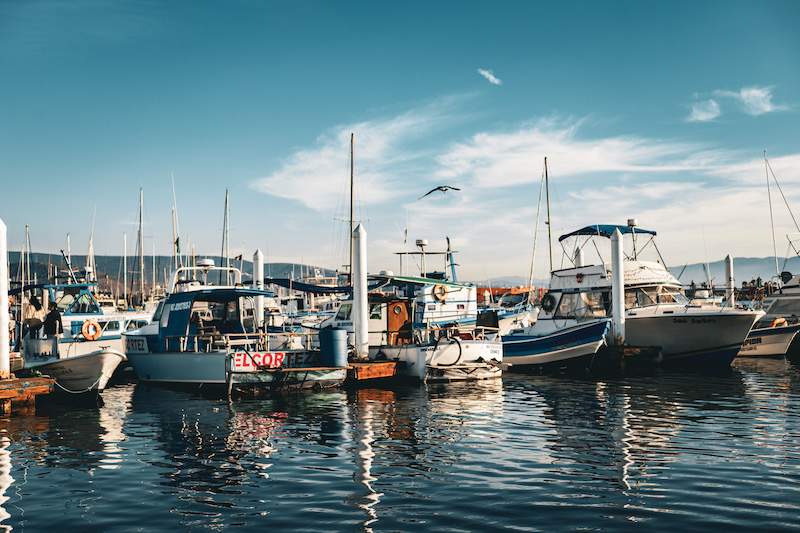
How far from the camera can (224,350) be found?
1723 centimetres

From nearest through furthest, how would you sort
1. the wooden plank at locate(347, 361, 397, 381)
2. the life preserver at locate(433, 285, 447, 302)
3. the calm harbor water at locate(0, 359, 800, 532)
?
the calm harbor water at locate(0, 359, 800, 532) < the wooden plank at locate(347, 361, 397, 381) < the life preserver at locate(433, 285, 447, 302)

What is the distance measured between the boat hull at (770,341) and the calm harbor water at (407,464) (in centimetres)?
1308

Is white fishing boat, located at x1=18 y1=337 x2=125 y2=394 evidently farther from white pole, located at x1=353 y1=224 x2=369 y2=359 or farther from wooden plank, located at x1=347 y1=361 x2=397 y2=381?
white pole, located at x1=353 y1=224 x2=369 y2=359

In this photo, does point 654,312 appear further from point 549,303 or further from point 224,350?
point 224,350

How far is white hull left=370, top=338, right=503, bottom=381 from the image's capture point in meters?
19.1

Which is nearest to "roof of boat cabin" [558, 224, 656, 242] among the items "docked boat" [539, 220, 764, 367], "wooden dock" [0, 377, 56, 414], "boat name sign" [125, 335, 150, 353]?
"docked boat" [539, 220, 764, 367]

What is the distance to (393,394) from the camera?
17.1 metres

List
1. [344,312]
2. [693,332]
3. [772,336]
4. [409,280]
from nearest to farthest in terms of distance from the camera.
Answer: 1. [693,332]
2. [344,312]
3. [409,280]
4. [772,336]

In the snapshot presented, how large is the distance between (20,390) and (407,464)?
31.4ft

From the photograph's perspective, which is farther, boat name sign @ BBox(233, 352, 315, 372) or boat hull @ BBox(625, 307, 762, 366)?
boat hull @ BBox(625, 307, 762, 366)

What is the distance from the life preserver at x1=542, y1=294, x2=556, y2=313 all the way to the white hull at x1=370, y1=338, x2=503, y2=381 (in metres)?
7.80

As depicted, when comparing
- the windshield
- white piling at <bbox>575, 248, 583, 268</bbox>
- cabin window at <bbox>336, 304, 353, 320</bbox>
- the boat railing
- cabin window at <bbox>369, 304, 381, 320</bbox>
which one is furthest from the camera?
white piling at <bbox>575, 248, 583, 268</bbox>

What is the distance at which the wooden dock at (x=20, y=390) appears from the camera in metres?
13.5

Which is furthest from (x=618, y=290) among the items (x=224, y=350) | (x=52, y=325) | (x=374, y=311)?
(x=52, y=325)
